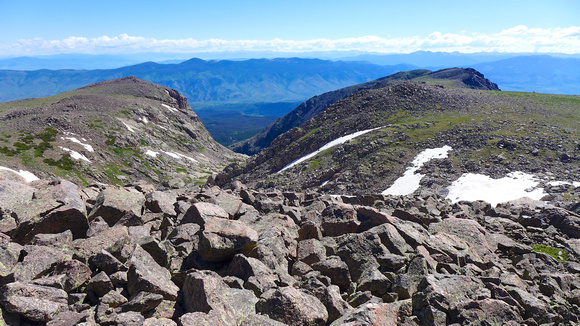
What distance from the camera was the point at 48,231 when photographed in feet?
49.2

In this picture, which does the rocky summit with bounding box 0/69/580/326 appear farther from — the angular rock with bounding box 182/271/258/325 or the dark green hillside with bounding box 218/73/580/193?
the dark green hillside with bounding box 218/73/580/193

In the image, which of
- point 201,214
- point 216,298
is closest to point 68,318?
point 216,298

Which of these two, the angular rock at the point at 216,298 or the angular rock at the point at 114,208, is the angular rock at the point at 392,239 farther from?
the angular rock at the point at 114,208

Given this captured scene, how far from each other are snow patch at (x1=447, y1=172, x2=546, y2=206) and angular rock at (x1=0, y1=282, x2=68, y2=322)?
1699 inches

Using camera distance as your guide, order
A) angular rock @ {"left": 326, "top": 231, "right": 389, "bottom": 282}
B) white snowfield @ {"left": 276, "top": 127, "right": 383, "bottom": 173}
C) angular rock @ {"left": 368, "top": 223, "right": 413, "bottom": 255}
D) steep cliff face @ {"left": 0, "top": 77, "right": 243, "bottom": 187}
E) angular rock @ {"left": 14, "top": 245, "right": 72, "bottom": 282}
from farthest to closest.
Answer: steep cliff face @ {"left": 0, "top": 77, "right": 243, "bottom": 187} → white snowfield @ {"left": 276, "top": 127, "right": 383, "bottom": 173} → angular rock @ {"left": 368, "top": 223, "right": 413, "bottom": 255} → angular rock @ {"left": 326, "top": 231, "right": 389, "bottom": 282} → angular rock @ {"left": 14, "top": 245, "right": 72, "bottom": 282}

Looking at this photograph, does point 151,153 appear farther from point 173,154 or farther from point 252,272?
point 252,272

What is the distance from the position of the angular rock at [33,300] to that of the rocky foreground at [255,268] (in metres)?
0.03

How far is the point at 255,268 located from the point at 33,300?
7.54 m

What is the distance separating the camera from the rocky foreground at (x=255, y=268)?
1098 centimetres

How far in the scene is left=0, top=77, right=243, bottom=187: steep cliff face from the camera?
10306 cm

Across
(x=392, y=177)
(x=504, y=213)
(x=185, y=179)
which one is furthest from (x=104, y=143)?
(x=504, y=213)

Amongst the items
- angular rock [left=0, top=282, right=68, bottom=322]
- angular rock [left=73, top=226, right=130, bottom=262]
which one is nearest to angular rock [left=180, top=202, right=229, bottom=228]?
angular rock [left=73, top=226, right=130, bottom=262]

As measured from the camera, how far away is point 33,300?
9.99 metres

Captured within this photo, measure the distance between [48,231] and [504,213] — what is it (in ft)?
108
